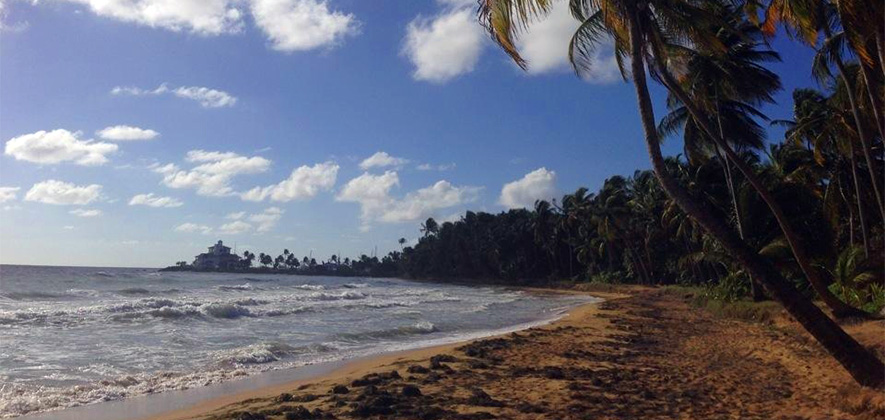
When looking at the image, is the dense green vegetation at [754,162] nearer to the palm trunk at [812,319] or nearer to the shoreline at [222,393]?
the palm trunk at [812,319]

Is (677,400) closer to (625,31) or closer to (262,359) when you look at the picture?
(625,31)

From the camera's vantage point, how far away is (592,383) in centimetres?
916

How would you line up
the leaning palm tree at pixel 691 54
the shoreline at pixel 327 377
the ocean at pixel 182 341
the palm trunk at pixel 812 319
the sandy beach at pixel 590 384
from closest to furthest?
the palm trunk at pixel 812 319 → the sandy beach at pixel 590 384 → the shoreline at pixel 327 377 → the leaning palm tree at pixel 691 54 → the ocean at pixel 182 341

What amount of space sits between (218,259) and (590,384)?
14341cm

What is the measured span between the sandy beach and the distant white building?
135129 millimetres

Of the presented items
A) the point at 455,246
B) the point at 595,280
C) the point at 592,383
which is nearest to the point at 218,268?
the point at 455,246

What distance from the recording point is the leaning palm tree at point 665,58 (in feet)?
21.3

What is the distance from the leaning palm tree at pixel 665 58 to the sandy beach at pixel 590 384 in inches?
21.0

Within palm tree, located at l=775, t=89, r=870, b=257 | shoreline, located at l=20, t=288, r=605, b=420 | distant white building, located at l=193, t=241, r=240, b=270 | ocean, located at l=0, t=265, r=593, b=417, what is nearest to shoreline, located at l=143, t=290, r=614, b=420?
shoreline, located at l=20, t=288, r=605, b=420

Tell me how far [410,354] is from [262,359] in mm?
3164

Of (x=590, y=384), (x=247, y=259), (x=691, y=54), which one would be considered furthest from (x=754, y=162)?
(x=247, y=259)

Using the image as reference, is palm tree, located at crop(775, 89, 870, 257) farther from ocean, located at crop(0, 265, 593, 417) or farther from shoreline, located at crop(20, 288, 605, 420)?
shoreline, located at crop(20, 288, 605, 420)

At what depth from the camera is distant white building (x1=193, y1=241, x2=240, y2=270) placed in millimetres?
141500

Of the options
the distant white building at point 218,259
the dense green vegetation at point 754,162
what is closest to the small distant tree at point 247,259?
the distant white building at point 218,259
